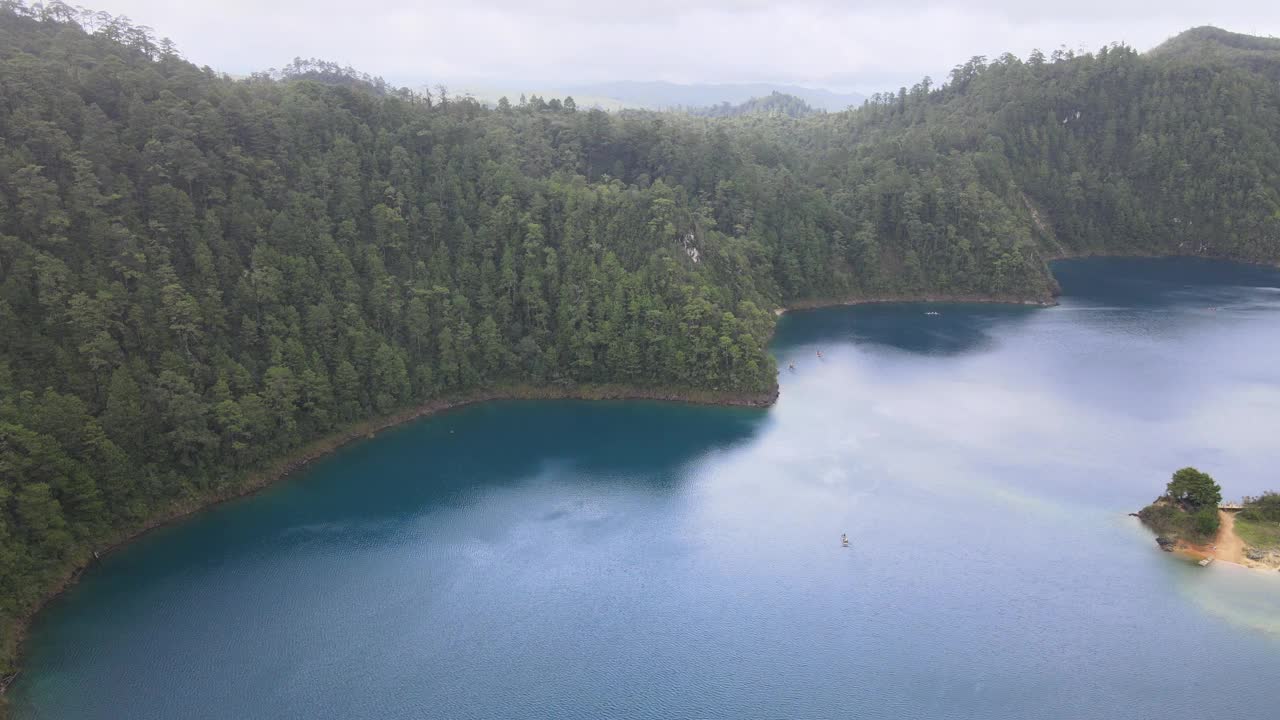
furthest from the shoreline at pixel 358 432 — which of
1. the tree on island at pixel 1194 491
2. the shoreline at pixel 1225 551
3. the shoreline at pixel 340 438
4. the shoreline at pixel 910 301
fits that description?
the shoreline at pixel 910 301

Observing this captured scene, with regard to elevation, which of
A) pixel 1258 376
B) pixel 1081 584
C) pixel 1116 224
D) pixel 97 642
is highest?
pixel 1116 224

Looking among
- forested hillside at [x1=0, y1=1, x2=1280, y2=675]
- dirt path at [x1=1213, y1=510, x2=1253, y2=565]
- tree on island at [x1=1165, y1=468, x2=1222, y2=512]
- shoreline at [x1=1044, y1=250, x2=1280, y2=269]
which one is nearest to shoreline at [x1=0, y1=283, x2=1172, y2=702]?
forested hillside at [x1=0, y1=1, x2=1280, y2=675]

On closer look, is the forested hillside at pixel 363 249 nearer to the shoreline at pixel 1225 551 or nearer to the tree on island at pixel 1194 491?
the tree on island at pixel 1194 491

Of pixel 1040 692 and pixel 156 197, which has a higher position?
pixel 156 197

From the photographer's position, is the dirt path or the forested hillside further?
the forested hillside

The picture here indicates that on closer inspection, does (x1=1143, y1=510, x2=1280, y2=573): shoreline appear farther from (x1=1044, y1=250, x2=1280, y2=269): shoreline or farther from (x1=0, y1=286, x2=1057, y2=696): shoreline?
(x1=1044, y1=250, x2=1280, y2=269): shoreline

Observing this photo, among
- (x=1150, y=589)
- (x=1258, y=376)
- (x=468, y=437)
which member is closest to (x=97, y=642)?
(x=468, y=437)

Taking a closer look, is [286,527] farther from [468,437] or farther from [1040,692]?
[1040,692]
